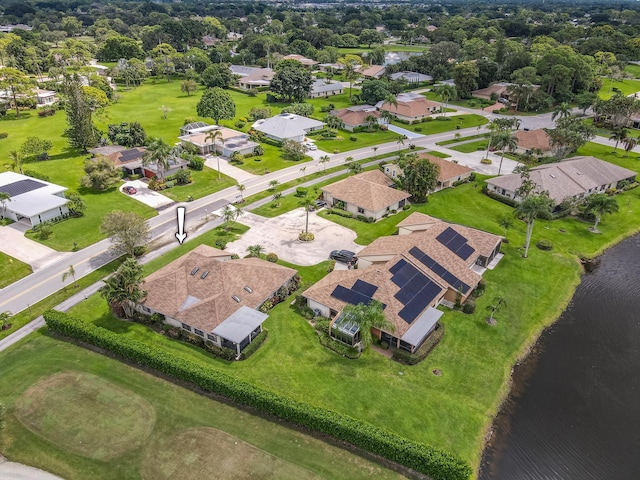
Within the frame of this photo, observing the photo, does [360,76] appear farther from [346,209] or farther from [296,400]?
[296,400]

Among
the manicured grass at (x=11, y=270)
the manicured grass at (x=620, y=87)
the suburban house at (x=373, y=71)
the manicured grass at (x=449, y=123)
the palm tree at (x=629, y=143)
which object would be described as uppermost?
the manicured grass at (x=620, y=87)

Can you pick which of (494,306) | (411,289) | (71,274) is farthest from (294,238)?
(71,274)

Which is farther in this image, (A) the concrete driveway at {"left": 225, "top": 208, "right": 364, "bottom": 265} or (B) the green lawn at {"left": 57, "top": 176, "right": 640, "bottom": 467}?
(A) the concrete driveway at {"left": 225, "top": 208, "right": 364, "bottom": 265}

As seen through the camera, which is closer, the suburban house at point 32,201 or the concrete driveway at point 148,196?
the suburban house at point 32,201

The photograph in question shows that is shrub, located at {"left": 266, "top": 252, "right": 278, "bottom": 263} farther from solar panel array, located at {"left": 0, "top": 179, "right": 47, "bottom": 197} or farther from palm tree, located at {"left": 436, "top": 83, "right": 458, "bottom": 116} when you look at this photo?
palm tree, located at {"left": 436, "top": 83, "right": 458, "bottom": 116}

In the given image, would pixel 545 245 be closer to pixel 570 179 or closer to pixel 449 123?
pixel 570 179

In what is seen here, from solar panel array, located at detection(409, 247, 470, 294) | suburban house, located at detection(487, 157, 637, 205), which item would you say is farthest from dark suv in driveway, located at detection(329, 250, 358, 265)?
suburban house, located at detection(487, 157, 637, 205)

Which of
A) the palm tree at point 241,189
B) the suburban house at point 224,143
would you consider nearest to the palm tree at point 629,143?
the suburban house at point 224,143

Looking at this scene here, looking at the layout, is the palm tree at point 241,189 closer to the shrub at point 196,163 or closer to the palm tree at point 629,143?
the shrub at point 196,163
